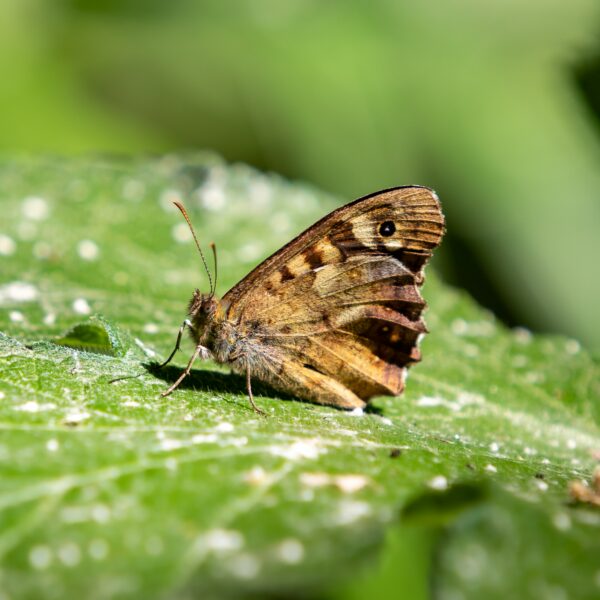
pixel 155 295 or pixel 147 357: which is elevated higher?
A: pixel 155 295

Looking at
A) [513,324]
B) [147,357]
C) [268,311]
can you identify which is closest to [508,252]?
[513,324]

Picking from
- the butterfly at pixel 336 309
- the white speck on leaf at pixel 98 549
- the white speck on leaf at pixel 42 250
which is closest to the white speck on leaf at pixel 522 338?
the butterfly at pixel 336 309

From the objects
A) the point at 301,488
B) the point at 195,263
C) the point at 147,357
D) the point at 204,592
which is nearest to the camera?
the point at 204,592

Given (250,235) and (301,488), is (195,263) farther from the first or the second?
(301,488)

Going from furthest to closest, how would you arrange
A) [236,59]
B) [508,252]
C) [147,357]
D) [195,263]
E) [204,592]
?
1. [236,59]
2. [508,252]
3. [195,263]
4. [147,357]
5. [204,592]

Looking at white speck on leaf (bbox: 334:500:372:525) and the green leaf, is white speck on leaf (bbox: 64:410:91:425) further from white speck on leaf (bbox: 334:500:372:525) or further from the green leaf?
white speck on leaf (bbox: 334:500:372:525)

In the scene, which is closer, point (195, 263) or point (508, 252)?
point (195, 263)

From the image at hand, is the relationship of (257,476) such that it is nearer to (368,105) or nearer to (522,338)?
(522,338)
